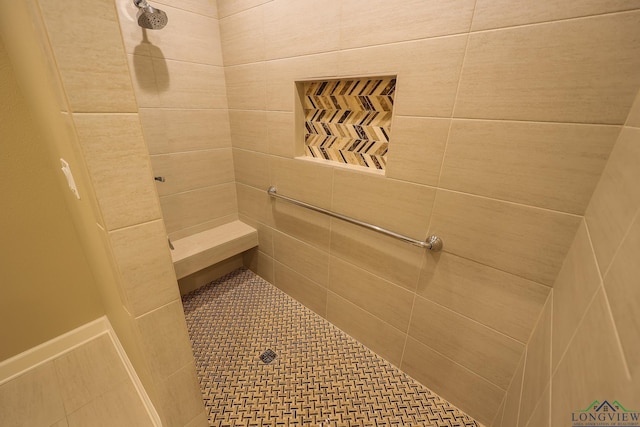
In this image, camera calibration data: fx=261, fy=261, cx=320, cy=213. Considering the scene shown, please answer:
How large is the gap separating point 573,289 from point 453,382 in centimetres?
86

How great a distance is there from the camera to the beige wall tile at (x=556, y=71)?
2.28 ft

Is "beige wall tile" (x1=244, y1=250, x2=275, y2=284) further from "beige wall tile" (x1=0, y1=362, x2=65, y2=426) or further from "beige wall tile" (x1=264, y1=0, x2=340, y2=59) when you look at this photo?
"beige wall tile" (x1=264, y1=0, x2=340, y2=59)

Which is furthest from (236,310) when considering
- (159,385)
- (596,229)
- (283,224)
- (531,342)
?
(596,229)

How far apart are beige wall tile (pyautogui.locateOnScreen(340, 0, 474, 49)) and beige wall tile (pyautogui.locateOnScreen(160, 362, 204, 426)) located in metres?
1.52

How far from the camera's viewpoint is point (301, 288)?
6.33 ft

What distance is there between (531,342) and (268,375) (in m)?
1.26

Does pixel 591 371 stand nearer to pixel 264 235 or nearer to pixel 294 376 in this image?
pixel 294 376

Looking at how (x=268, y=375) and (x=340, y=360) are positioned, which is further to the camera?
(x=340, y=360)

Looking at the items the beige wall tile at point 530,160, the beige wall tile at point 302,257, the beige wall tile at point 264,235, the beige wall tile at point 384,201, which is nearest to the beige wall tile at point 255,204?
the beige wall tile at point 264,235

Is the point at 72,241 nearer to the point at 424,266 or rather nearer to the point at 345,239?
the point at 345,239

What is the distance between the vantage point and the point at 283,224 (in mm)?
1855

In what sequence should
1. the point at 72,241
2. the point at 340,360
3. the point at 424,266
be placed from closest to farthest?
the point at 424,266 → the point at 72,241 → the point at 340,360

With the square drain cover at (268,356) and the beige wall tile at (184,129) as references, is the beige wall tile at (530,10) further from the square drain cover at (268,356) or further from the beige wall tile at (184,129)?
the square drain cover at (268,356)

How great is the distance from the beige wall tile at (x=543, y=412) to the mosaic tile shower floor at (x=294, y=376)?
76cm
